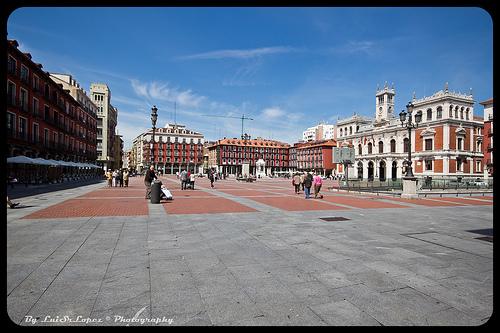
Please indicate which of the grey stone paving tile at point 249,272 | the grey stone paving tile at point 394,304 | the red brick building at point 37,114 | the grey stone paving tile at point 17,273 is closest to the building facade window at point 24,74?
the red brick building at point 37,114

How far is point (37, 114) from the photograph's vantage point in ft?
96.7

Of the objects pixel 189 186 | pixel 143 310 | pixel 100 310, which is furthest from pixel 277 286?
pixel 189 186

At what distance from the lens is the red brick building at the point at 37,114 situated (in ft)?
82.5

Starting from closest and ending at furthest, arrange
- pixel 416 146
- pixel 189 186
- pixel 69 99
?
pixel 189 186 → pixel 69 99 → pixel 416 146

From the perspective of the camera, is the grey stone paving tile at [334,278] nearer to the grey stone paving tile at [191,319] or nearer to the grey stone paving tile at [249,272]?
the grey stone paving tile at [249,272]

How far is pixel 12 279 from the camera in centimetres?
376

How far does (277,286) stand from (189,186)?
2184 centimetres

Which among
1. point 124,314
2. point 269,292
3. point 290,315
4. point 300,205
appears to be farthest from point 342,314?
point 300,205

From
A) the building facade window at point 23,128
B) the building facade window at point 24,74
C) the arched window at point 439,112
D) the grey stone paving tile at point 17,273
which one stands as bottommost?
the grey stone paving tile at point 17,273

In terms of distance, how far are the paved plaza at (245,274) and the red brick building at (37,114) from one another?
2019 cm

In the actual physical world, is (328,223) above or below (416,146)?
below

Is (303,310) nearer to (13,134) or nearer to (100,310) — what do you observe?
(100,310)

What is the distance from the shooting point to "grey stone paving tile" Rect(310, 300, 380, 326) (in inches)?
112

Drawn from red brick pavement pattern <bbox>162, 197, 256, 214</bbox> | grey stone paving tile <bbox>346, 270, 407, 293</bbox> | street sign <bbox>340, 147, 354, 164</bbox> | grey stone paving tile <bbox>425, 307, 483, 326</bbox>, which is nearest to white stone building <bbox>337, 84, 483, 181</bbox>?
street sign <bbox>340, 147, 354, 164</bbox>
